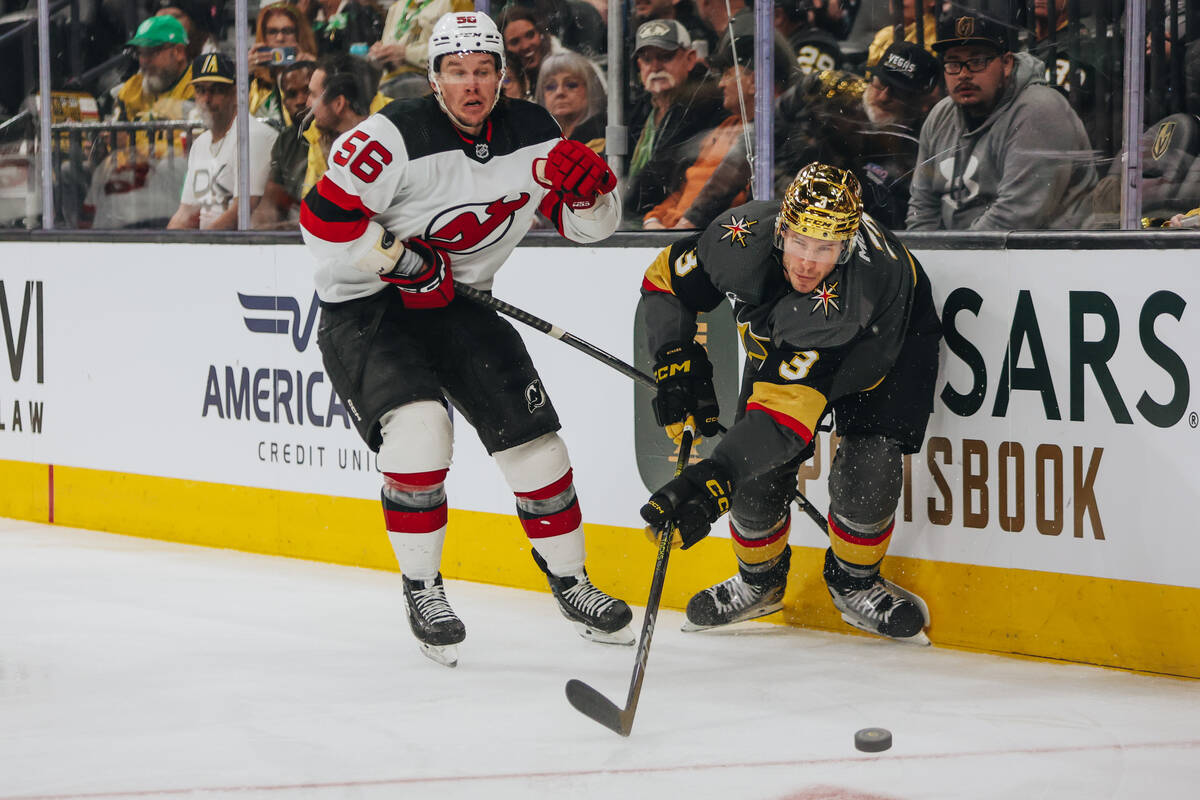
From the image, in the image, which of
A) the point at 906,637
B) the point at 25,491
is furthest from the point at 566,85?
the point at 25,491

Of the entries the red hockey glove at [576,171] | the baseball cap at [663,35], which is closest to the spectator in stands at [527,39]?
the baseball cap at [663,35]

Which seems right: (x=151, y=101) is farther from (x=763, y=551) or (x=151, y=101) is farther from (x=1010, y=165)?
(x=1010, y=165)

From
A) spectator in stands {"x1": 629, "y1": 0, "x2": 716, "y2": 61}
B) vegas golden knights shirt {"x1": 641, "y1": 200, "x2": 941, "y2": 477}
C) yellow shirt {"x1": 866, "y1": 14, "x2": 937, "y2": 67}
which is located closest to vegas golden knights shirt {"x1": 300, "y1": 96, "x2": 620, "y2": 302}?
vegas golden knights shirt {"x1": 641, "y1": 200, "x2": 941, "y2": 477}

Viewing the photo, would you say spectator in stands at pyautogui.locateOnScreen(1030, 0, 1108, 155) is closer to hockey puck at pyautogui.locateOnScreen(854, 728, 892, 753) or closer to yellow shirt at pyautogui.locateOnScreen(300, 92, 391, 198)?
hockey puck at pyautogui.locateOnScreen(854, 728, 892, 753)

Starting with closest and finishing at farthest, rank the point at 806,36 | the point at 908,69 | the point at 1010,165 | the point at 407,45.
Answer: the point at 1010,165 → the point at 908,69 → the point at 806,36 → the point at 407,45

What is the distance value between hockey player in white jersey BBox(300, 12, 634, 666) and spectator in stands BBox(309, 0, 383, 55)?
1222 millimetres

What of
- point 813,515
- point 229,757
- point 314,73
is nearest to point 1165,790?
point 813,515

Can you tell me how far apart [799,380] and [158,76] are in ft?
9.36

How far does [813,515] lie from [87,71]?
3.04 m

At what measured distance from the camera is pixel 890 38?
3.62m

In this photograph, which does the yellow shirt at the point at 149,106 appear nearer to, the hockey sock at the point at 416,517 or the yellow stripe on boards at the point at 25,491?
the yellow stripe on boards at the point at 25,491

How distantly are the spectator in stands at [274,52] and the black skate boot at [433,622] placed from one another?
74.2 inches

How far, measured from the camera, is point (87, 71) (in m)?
5.29

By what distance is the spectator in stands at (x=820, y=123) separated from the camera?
3.73 meters
